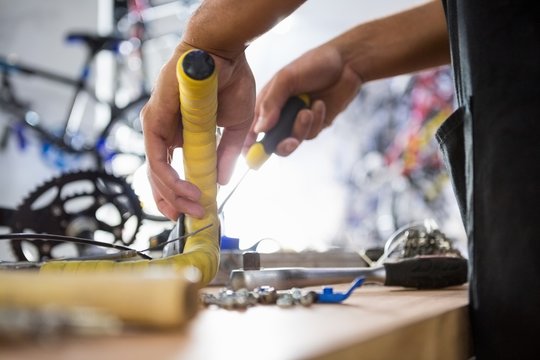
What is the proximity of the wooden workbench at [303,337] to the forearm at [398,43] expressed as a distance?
41cm

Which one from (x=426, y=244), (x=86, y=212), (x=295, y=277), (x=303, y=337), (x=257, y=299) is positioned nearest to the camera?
(x=303, y=337)

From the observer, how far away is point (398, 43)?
0.71 metres

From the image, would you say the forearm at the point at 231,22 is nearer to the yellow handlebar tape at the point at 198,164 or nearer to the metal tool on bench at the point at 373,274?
the yellow handlebar tape at the point at 198,164

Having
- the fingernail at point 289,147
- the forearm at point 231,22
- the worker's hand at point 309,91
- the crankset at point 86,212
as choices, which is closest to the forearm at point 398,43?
the worker's hand at point 309,91

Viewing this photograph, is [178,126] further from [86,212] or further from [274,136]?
[86,212]

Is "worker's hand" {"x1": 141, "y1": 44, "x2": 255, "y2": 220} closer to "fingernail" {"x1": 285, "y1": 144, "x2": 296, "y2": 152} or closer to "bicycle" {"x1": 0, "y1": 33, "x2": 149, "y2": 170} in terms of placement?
"fingernail" {"x1": 285, "y1": 144, "x2": 296, "y2": 152}

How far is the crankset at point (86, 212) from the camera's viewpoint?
2.61 feet

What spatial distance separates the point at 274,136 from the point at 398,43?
19 centimetres

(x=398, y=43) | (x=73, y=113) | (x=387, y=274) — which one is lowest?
(x=387, y=274)

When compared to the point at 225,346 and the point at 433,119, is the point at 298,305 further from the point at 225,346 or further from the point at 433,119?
the point at 433,119

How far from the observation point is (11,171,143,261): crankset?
796 mm

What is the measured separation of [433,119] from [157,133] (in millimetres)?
2828

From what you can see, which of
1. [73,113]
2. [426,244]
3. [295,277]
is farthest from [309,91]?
[73,113]

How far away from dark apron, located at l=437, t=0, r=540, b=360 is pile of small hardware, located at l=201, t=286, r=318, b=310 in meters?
0.11
